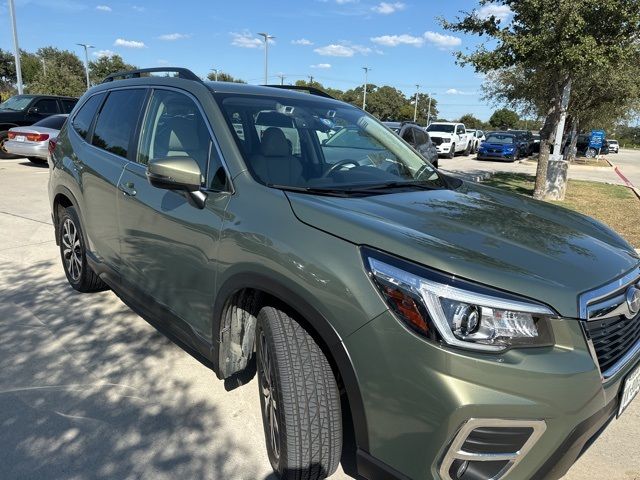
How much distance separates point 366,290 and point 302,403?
23.6 inches

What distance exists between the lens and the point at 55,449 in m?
2.50

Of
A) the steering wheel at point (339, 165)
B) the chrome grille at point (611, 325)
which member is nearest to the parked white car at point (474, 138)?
the steering wheel at point (339, 165)

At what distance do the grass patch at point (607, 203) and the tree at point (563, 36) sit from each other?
111 inches

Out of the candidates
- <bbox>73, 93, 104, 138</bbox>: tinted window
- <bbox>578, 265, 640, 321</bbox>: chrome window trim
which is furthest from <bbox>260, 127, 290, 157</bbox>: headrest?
<bbox>73, 93, 104, 138</bbox>: tinted window

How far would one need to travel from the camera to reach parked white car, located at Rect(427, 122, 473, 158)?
86.3ft

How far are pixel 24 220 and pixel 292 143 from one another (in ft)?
19.7

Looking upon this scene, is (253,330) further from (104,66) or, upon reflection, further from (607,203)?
(104,66)

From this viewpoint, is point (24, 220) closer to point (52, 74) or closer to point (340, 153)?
point (340, 153)

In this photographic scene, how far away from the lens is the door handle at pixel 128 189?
3.15m

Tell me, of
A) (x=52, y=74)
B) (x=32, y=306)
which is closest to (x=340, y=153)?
(x=32, y=306)

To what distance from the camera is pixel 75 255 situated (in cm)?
439

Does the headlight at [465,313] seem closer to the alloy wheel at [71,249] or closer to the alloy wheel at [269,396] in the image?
the alloy wheel at [269,396]

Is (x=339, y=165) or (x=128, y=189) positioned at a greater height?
(x=339, y=165)

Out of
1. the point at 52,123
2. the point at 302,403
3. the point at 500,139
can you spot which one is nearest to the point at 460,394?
the point at 302,403
